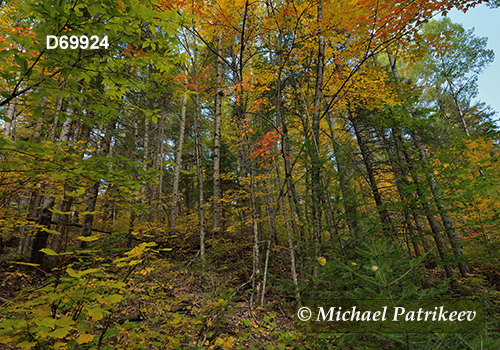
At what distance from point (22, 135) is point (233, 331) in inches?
635

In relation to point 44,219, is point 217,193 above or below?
above

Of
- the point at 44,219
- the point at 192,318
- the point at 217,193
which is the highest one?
the point at 217,193

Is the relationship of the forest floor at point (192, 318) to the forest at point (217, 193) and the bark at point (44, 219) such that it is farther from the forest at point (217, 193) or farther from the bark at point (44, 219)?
the bark at point (44, 219)

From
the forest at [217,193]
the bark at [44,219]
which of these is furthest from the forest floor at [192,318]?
the bark at [44,219]

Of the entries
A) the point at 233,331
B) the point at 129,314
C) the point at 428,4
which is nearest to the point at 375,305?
the point at 233,331

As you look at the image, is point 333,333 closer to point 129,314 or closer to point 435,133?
point 129,314

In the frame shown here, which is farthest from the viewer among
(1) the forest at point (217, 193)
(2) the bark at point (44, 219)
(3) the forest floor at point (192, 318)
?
(2) the bark at point (44, 219)

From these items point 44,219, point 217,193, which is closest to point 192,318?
point 217,193

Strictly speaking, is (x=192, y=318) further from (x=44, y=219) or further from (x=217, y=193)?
(x=44, y=219)

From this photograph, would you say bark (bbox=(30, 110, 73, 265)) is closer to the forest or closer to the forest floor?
the forest

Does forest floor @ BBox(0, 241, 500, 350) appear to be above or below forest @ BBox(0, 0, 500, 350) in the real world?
below

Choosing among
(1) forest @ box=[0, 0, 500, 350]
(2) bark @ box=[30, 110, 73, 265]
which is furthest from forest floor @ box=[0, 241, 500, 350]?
(2) bark @ box=[30, 110, 73, 265]

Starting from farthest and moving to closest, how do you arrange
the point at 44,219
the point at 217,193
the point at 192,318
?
1. the point at 217,193
2. the point at 44,219
3. the point at 192,318

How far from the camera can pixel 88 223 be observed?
22.4ft
